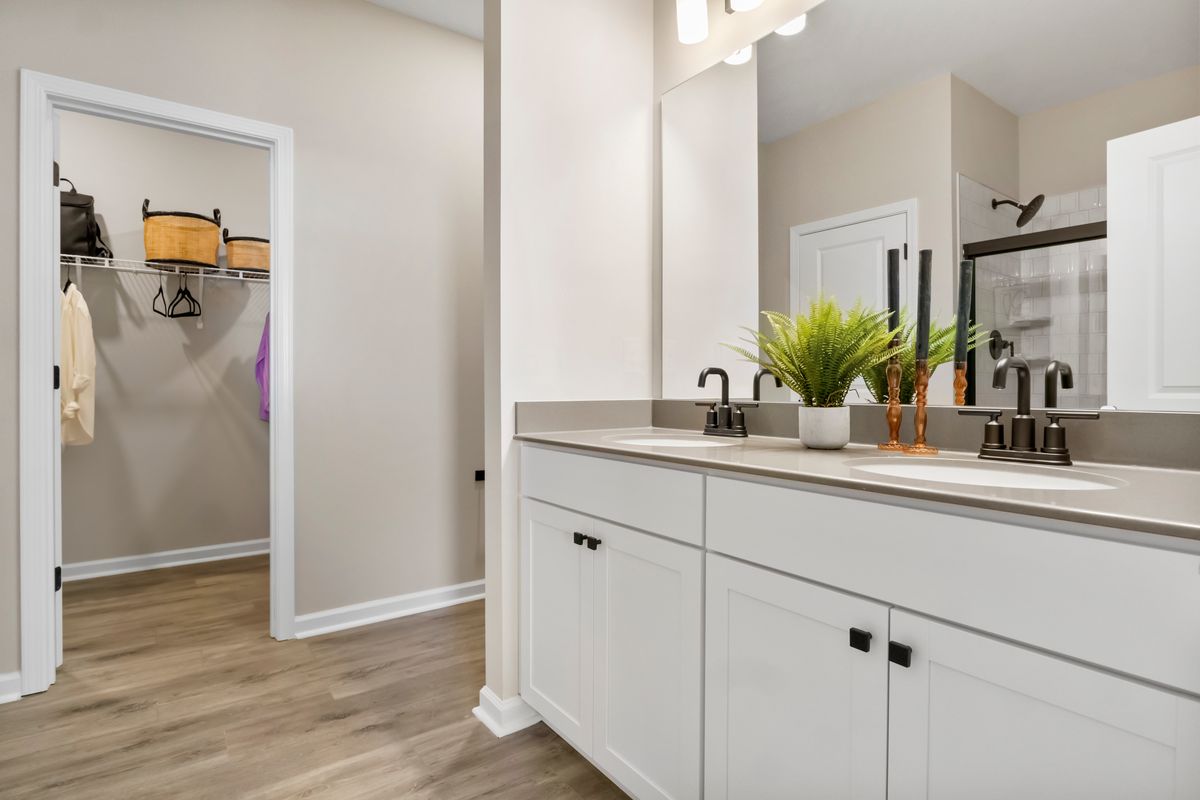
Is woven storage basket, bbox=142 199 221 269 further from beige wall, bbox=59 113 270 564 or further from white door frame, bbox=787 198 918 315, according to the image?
white door frame, bbox=787 198 918 315

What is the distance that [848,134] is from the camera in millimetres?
1613

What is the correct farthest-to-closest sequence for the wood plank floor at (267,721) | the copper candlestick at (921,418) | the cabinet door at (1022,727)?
the wood plank floor at (267,721) → the copper candlestick at (921,418) → the cabinet door at (1022,727)

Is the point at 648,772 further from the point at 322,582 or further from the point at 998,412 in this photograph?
the point at 322,582

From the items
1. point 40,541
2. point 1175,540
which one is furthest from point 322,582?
point 1175,540

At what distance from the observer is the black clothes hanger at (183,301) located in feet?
11.7

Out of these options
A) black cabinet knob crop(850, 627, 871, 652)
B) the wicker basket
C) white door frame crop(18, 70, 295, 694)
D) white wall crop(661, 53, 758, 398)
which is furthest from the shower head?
the wicker basket

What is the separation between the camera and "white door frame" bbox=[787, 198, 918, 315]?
1.47 meters

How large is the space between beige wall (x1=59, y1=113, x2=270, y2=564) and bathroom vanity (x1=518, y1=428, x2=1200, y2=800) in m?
3.05

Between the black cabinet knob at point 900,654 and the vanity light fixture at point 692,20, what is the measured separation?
1771mm

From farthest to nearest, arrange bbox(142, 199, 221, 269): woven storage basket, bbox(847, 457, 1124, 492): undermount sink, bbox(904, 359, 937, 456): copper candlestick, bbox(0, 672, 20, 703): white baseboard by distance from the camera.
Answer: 1. bbox(142, 199, 221, 269): woven storage basket
2. bbox(0, 672, 20, 703): white baseboard
3. bbox(904, 359, 937, 456): copper candlestick
4. bbox(847, 457, 1124, 492): undermount sink

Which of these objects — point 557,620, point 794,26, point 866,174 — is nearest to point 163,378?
point 557,620

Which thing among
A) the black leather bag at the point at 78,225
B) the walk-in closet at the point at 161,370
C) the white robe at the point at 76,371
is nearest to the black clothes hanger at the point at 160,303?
the walk-in closet at the point at 161,370

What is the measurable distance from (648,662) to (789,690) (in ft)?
1.26

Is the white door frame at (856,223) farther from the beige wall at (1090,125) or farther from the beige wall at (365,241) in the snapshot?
the beige wall at (365,241)
